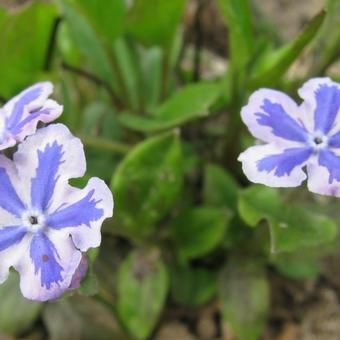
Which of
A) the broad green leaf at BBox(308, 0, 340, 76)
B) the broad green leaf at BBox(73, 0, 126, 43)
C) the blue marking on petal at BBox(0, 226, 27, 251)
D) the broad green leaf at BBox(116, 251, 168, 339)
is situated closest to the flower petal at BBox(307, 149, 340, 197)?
the blue marking on petal at BBox(0, 226, 27, 251)

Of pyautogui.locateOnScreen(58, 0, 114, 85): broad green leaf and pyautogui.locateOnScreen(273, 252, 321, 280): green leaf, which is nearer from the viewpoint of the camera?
pyautogui.locateOnScreen(273, 252, 321, 280): green leaf

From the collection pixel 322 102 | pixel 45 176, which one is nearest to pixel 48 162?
pixel 45 176

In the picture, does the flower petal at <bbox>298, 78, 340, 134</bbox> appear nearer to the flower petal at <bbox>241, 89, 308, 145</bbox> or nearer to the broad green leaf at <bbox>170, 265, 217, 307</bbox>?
the flower petal at <bbox>241, 89, 308, 145</bbox>

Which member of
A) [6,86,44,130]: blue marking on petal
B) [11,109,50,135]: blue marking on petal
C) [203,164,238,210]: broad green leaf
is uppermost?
[11,109,50,135]: blue marking on petal

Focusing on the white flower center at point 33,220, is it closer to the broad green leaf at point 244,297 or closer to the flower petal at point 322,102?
the flower petal at point 322,102

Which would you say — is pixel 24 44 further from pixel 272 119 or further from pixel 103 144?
pixel 272 119

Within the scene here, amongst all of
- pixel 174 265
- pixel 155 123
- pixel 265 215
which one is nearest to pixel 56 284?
pixel 265 215
